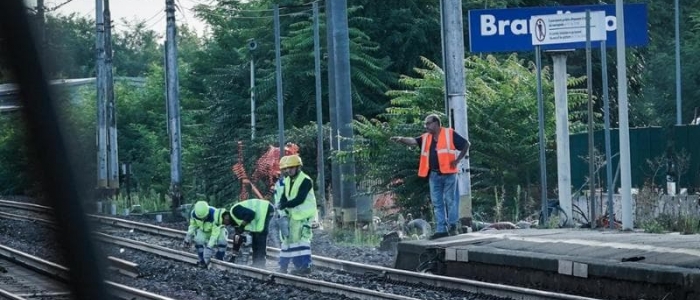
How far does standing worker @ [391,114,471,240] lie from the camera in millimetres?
18031

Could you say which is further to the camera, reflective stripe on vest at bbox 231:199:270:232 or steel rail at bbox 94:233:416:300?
reflective stripe on vest at bbox 231:199:270:232

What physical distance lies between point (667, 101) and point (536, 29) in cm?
3648

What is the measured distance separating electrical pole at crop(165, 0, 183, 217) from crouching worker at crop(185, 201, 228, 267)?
15.9 m

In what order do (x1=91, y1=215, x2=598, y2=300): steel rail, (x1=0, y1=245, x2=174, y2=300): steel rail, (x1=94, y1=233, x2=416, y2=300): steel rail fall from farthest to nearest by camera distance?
(x1=0, y1=245, x2=174, y2=300): steel rail
(x1=94, y1=233, x2=416, y2=300): steel rail
(x1=91, y1=215, x2=598, y2=300): steel rail

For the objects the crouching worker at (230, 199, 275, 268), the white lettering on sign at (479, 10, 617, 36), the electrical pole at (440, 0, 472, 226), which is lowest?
the crouching worker at (230, 199, 275, 268)

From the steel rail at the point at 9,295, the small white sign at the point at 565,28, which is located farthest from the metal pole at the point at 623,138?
the steel rail at the point at 9,295

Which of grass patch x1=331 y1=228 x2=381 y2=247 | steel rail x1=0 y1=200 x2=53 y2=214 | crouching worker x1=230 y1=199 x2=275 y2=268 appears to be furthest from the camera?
steel rail x1=0 y1=200 x2=53 y2=214

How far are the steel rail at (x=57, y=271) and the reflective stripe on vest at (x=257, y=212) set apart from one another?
2.04 meters

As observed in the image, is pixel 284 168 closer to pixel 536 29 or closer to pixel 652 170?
pixel 536 29

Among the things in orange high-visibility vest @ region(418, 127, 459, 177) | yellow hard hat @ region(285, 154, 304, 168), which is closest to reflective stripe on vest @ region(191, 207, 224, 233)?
yellow hard hat @ region(285, 154, 304, 168)

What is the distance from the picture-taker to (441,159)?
18047mm

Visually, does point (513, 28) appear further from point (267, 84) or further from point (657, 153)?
point (267, 84)

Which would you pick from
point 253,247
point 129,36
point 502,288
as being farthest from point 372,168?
point 129,36

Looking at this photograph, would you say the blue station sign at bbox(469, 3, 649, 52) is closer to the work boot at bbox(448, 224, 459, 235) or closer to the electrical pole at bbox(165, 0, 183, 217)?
the work boot at bbox(448, 224, 459, 235)
